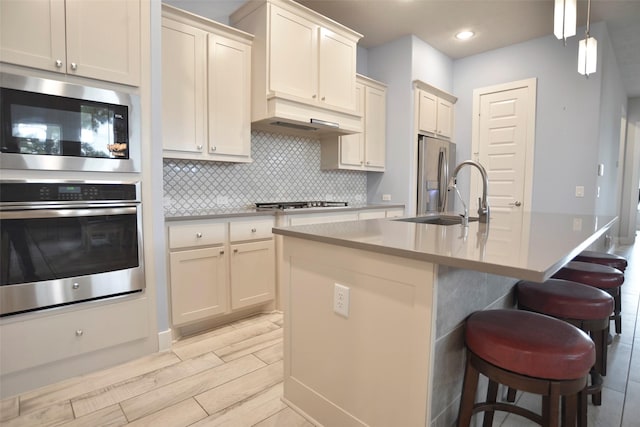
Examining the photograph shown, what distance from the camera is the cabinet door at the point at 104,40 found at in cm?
190

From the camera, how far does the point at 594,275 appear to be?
2010mm

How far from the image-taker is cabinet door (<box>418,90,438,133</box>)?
171 inches

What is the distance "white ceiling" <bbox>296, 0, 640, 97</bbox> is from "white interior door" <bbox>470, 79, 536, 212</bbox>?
65cm

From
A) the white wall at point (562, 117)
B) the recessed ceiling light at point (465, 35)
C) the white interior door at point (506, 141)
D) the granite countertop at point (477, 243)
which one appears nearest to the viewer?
the granite countertop at point (477, 243)

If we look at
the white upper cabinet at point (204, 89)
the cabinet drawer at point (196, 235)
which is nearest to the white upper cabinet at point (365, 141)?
the white upper cabinet at point (204, 89)

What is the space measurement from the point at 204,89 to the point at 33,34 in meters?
1.14

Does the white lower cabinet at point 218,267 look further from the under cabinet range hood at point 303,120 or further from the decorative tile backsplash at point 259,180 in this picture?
the under cabinet range hood at point 303,120

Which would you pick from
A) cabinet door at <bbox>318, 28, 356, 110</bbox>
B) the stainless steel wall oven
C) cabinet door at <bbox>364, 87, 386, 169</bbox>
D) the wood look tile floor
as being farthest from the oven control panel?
cabinet door at <bbox>364, 87, 386, 169</bbox>

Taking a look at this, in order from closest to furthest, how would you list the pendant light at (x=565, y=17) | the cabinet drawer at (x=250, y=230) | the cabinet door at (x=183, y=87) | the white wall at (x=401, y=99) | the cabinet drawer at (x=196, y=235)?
the pendant light at (x=565, y=17)
the cabinet drawer at (x=196, y=235)
the cabinet door at (x=183, y=87)
the cabinet drawer at (x=250, y=230)
the white wall at (x=401, y=99)

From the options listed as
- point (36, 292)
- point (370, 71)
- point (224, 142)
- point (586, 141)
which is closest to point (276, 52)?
point (224, 142)

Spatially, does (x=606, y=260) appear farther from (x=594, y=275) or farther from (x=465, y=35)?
(x=465, y=35)

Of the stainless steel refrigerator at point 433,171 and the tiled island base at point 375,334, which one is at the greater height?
the stainless steel refrigerator at point 433,171

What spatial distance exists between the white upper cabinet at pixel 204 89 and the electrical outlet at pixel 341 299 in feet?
6.07

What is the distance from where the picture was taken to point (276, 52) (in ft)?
9.87
